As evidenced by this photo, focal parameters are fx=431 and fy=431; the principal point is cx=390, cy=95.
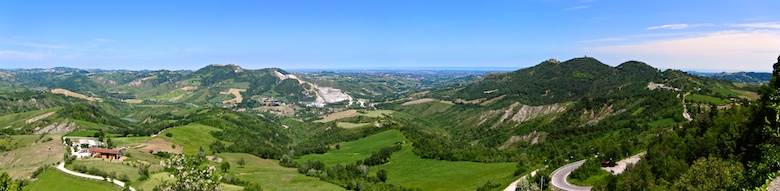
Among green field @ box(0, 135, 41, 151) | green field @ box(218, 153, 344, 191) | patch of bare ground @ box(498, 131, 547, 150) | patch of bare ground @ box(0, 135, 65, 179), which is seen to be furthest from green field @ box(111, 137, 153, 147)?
patch of bare ground @ box(498, 131, 547, 150)

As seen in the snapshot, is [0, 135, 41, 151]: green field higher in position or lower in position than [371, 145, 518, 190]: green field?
higher

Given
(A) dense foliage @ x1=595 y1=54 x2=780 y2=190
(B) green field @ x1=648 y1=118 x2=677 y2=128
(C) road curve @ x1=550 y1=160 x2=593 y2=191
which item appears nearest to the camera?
(A) dense foliage @ x1=595 y1=54 x2=780 y2=190

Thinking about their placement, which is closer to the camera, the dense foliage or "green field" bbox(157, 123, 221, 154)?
the dense foliage

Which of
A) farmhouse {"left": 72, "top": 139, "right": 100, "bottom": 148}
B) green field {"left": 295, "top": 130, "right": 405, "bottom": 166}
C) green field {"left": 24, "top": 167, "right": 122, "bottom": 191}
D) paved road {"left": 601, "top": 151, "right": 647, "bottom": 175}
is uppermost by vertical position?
paved road {"left": 601, "top": 151, "right": 647, "bottom": 175}

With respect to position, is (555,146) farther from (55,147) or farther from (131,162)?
(55,147)

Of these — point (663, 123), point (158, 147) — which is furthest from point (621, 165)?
point (158, 147)

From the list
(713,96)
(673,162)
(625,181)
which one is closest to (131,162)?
(625,181)

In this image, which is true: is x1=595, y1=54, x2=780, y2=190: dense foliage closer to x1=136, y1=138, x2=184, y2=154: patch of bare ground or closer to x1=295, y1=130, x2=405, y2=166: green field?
x1=295, y1=130, x2=405, y2=166: green field
